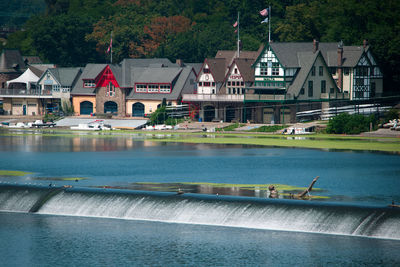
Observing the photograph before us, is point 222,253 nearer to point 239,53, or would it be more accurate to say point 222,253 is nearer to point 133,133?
point 133,133

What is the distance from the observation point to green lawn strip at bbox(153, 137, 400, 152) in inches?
3792

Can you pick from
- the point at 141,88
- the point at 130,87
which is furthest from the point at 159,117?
the point at 130,87

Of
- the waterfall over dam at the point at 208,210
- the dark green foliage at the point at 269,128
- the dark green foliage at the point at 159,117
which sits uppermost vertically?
the dark green foliage at the point at 159,117

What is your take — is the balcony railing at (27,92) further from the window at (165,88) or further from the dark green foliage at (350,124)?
the dark green foliage at (350,124)

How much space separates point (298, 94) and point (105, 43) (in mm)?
78209

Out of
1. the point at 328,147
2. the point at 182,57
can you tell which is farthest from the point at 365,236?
the point at 182,57

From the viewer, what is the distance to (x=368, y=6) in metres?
144

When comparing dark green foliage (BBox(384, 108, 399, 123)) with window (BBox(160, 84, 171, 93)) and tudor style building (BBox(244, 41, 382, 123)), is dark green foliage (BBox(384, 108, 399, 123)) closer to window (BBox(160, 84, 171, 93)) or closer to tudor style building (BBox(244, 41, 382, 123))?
tudor style building (BBox(244, 41, 382, 123))

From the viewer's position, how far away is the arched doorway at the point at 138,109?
146375 mm

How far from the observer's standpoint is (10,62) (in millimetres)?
167750

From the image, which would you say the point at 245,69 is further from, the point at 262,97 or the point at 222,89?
the point at 262,97

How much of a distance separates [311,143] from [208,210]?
53416 millimetres

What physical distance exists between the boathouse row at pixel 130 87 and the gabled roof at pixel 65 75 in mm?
2013

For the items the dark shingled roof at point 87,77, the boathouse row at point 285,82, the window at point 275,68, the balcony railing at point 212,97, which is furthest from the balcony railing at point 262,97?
the dark shingled roof at point 87,77
